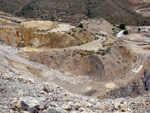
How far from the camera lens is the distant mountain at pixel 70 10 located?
277 ft

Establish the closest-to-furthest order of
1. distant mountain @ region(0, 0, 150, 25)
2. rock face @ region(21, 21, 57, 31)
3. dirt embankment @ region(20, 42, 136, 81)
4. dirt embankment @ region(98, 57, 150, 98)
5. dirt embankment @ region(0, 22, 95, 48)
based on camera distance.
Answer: dirt embankment @ region(98, 57, 150, 98)
dirt embankment @ region(20, 42, 136, 81)
dirt embankment @ region(0, 22, 95, 48)
rock face @ region(21, 21, 57, 31)
distant mountain @ region(0, 0, 150, 25)

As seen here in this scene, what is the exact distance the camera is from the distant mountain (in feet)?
277

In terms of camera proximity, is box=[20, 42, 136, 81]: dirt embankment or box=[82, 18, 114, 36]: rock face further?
box=[82, 18, 114, 36]: rock face

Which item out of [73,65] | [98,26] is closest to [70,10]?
[98,26]

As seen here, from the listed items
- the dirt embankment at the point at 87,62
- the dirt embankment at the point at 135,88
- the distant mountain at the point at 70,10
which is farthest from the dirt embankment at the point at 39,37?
the distant mountain at the point at 70,10

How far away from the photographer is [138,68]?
3362cm

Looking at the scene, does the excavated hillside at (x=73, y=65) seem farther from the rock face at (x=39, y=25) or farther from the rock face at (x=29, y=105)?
the rock face at (x=29, y=105)

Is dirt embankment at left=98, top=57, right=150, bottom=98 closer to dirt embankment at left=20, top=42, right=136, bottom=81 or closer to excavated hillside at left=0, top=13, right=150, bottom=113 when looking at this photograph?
excavated hillside at left=0, top=13, right=150, bottom=113

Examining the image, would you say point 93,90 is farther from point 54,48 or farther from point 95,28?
point 95,28

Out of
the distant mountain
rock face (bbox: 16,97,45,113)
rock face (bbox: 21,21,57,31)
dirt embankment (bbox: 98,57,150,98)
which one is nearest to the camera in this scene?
rock face (bbox: 16,97,45,113)

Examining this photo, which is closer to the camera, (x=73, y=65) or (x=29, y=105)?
(x=29, y=105)

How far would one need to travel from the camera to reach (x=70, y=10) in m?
91.1

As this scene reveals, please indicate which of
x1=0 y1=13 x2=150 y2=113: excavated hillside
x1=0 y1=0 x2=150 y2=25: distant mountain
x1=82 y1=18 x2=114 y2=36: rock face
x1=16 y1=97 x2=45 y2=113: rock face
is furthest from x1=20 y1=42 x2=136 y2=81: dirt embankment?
x1=0 y1=0 x2=150 y2=25: distant mountain

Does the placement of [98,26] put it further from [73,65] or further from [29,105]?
[29,105]
